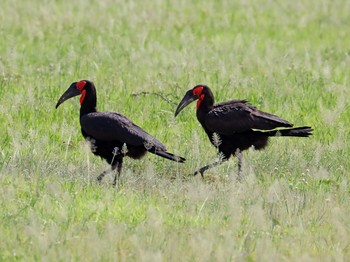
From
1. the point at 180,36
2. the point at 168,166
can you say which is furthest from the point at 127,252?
the point at 180,36

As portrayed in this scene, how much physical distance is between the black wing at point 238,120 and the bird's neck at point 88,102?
1069 millimetres

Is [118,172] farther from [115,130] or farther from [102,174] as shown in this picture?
[115,130]

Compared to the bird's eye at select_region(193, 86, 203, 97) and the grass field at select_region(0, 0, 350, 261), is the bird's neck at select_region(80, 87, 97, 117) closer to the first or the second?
A: the grass field at select_region(0, 0, 350, 261)

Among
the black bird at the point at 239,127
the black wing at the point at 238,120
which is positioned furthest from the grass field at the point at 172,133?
the black wing at the point at 238,120

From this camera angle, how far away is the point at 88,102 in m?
10.1

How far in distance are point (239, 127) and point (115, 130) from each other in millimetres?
1215

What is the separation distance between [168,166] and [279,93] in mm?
3242

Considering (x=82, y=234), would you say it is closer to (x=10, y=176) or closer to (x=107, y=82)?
(x=10, y=176)

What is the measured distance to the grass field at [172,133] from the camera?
732 centimetres

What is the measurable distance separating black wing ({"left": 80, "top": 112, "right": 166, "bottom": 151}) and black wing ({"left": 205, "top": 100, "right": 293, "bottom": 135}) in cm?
78

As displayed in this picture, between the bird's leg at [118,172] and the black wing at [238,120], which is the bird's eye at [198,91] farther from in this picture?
the bird's leg at [118,172]

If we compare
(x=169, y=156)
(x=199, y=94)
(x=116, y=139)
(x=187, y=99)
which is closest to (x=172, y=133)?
(x=187, y=99)

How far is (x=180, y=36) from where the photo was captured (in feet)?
53.9

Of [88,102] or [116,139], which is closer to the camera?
[116,139]
